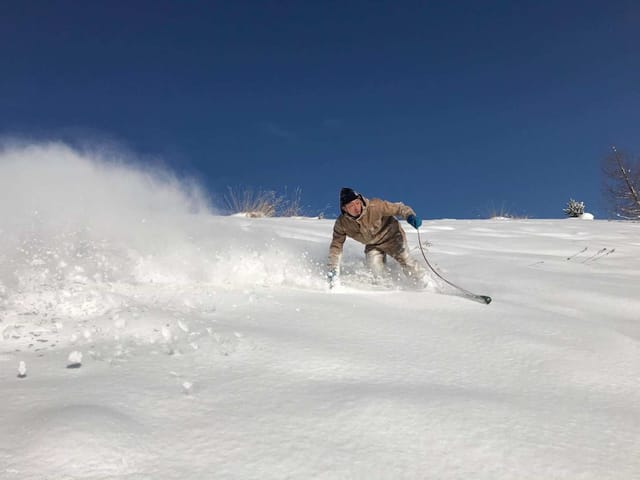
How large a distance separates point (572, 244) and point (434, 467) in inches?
260

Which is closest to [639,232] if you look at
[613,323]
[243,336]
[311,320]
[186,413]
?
[613,323]

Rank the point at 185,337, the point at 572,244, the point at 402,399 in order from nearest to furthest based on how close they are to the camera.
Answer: the point at 402,399 → the point at 185,337 → the point at 572,244

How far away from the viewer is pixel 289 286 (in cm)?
374

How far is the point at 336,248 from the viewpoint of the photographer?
4.54 metres

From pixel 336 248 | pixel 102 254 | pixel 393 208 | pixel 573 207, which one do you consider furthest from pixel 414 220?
pixel 573 207

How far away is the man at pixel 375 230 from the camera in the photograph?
177 inches

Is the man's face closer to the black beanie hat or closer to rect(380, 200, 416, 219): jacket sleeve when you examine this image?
the black beanie hat

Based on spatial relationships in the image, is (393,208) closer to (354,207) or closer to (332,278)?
(354,207)

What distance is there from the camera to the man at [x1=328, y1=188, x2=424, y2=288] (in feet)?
14.8

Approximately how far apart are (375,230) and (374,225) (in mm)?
61

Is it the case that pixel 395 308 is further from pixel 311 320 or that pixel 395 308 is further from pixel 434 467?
pixel 434 467

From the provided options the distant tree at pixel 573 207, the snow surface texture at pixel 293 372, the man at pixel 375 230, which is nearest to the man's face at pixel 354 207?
the man at pixel 375 230

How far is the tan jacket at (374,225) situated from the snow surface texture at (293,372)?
0.80 metres

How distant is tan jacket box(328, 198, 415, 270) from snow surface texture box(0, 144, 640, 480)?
0.80 meters
